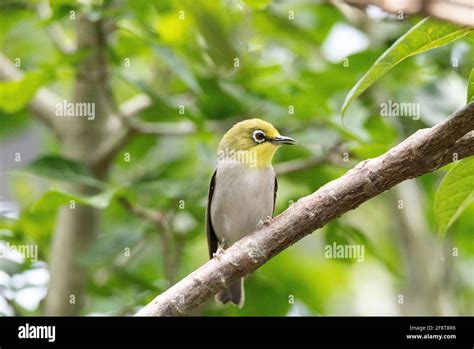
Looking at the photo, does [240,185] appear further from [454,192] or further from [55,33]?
[454,192]

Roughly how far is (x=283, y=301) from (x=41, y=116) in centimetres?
180

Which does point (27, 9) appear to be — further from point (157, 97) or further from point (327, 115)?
point (327, 115)

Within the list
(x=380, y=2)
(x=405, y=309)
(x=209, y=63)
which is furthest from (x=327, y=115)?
(x=380, y=2)

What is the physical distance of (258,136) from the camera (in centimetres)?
371

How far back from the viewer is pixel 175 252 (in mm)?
3992

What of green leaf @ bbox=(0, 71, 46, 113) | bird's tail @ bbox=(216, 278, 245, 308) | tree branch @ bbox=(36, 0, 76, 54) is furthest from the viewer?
tree branch @ bbox=(36, 0, 76, 54)

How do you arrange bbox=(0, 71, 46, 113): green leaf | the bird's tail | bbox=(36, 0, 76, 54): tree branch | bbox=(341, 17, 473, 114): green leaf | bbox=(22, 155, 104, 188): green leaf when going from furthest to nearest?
bbox=(36, 0, 76, 54): tree branch, the bird's tail, bbox=(22, 155, 104, 188): green leaf, bbox=(0, 71, 46, 113): green leaf, bbox=(341, 17, 473, 114): green leaf

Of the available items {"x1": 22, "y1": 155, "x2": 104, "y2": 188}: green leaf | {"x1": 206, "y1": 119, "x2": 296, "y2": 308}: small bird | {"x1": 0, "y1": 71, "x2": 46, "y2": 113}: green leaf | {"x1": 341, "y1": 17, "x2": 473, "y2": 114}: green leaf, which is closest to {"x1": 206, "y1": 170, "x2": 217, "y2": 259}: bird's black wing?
{"x1": 206, "y1": 119, "x2": 296, "y2": 308}: small bird

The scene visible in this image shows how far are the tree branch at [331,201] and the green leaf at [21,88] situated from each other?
1.58 m

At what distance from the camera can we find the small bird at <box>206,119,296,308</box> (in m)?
3.65

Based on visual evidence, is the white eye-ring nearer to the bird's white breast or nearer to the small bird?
the small bird

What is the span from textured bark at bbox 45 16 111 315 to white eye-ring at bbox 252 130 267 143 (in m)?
0.87

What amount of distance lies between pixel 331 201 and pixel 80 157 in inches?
88.5

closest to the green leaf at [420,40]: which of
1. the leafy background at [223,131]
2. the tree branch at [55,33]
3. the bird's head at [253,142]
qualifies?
the leafy background at [223,131]
